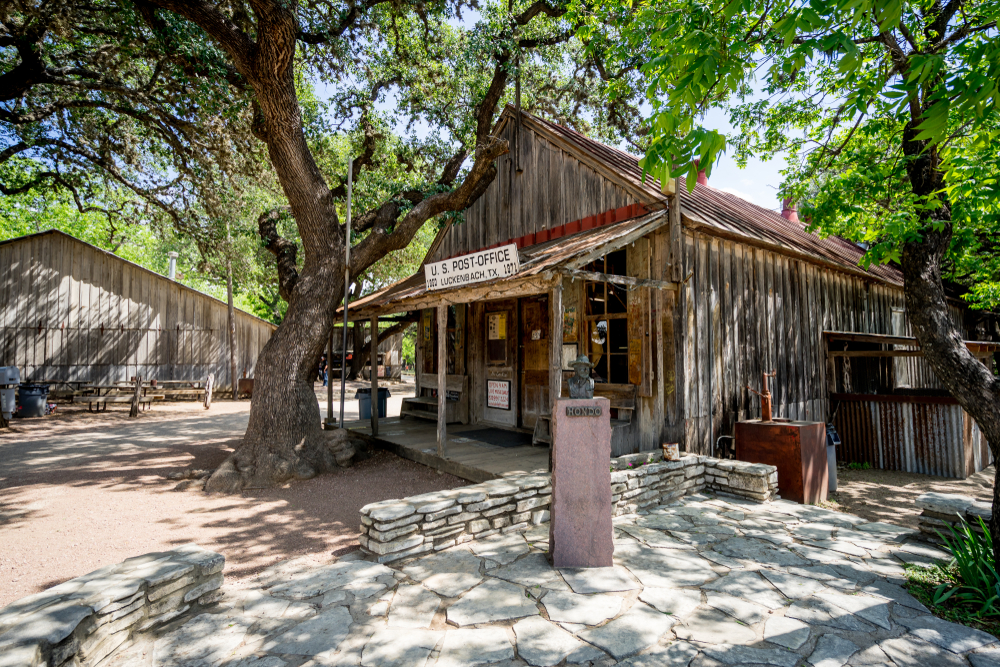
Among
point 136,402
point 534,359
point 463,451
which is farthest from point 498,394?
point 136,402

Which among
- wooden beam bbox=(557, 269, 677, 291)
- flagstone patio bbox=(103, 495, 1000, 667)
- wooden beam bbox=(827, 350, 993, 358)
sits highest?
wooden beam bbox=(557, 269, 677, 291)

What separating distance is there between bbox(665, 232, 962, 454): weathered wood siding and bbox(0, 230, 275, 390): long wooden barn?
691 inches

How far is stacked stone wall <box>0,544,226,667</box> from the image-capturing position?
2.50 metres

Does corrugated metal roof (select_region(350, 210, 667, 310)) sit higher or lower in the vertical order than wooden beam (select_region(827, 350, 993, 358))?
higher

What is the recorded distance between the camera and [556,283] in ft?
18.3

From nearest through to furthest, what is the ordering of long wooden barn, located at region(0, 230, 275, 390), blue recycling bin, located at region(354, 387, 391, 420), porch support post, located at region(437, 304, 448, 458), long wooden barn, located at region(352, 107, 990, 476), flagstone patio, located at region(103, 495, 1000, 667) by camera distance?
flagstone patio, located at region(103, 495, 1000, 667) < long wooden barn, located at region(352, 107, 990, 476) < porch support post, located at region(437, 304, 448, 458) < blue recycling bin, located at region(354, 387, 391, 420) < long wooden barn, located at region(0, 230, 275, 390)

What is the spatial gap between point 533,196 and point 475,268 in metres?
3.55

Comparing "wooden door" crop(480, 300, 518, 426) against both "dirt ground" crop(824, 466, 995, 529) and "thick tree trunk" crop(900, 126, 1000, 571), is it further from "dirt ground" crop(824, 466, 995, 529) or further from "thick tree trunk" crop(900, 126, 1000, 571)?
"thick tree trunk" crop(900, 126, 1000, 571)

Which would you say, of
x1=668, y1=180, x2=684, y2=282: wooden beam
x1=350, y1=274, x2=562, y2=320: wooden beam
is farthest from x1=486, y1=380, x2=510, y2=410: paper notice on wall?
x1=668, y1=180, x2=684, y2=282: wooden beam

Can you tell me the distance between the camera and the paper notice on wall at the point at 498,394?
943cm

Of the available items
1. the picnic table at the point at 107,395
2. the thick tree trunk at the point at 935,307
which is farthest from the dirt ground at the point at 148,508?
the thick tree trunk at the point at 935,307

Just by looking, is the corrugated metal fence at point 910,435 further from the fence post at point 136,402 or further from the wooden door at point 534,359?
the fence post at point 136,402

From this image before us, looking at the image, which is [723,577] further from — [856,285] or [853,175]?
[856,285]

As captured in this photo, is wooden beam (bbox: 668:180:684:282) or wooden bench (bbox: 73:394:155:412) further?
wooden bench (bbox: 73:394:155:412)
